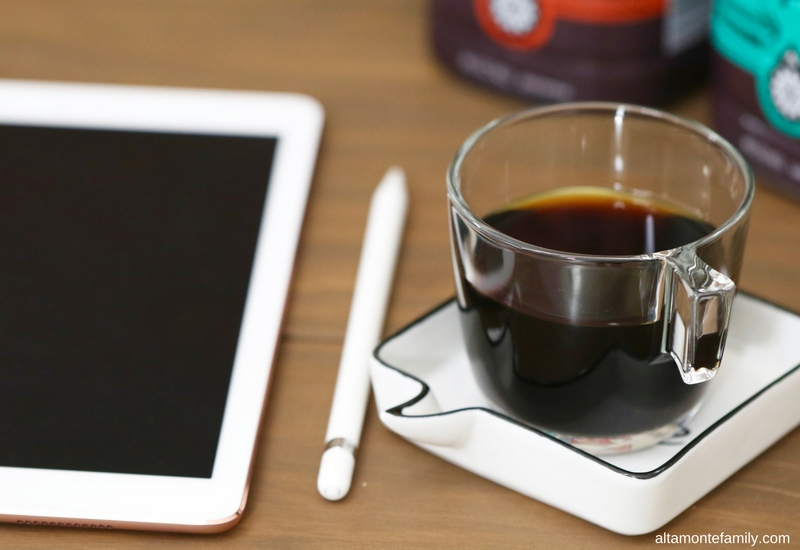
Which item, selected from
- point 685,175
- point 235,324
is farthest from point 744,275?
point 235,324

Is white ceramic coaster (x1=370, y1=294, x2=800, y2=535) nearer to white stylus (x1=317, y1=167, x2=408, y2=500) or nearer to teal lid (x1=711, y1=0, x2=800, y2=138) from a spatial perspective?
white stylus (x1=317, y1=167, x2=408, y2=500)

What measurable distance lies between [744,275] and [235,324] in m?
0.25

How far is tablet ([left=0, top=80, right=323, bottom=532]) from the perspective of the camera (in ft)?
1.13

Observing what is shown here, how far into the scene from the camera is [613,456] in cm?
35

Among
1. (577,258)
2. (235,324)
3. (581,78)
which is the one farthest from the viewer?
(581,78)

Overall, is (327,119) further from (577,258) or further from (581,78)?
(577,258)

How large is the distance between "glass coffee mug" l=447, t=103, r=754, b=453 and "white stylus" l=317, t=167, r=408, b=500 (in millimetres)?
52

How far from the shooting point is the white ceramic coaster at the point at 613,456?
32 centimetres

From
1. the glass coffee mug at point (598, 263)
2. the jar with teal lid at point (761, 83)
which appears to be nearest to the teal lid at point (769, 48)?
the jar with teal lid at point (761, 83)

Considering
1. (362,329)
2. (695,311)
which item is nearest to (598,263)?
(695,311)

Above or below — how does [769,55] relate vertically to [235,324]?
above

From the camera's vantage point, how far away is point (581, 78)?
0.53 m

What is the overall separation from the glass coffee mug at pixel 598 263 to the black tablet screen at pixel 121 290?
12 centimetres
